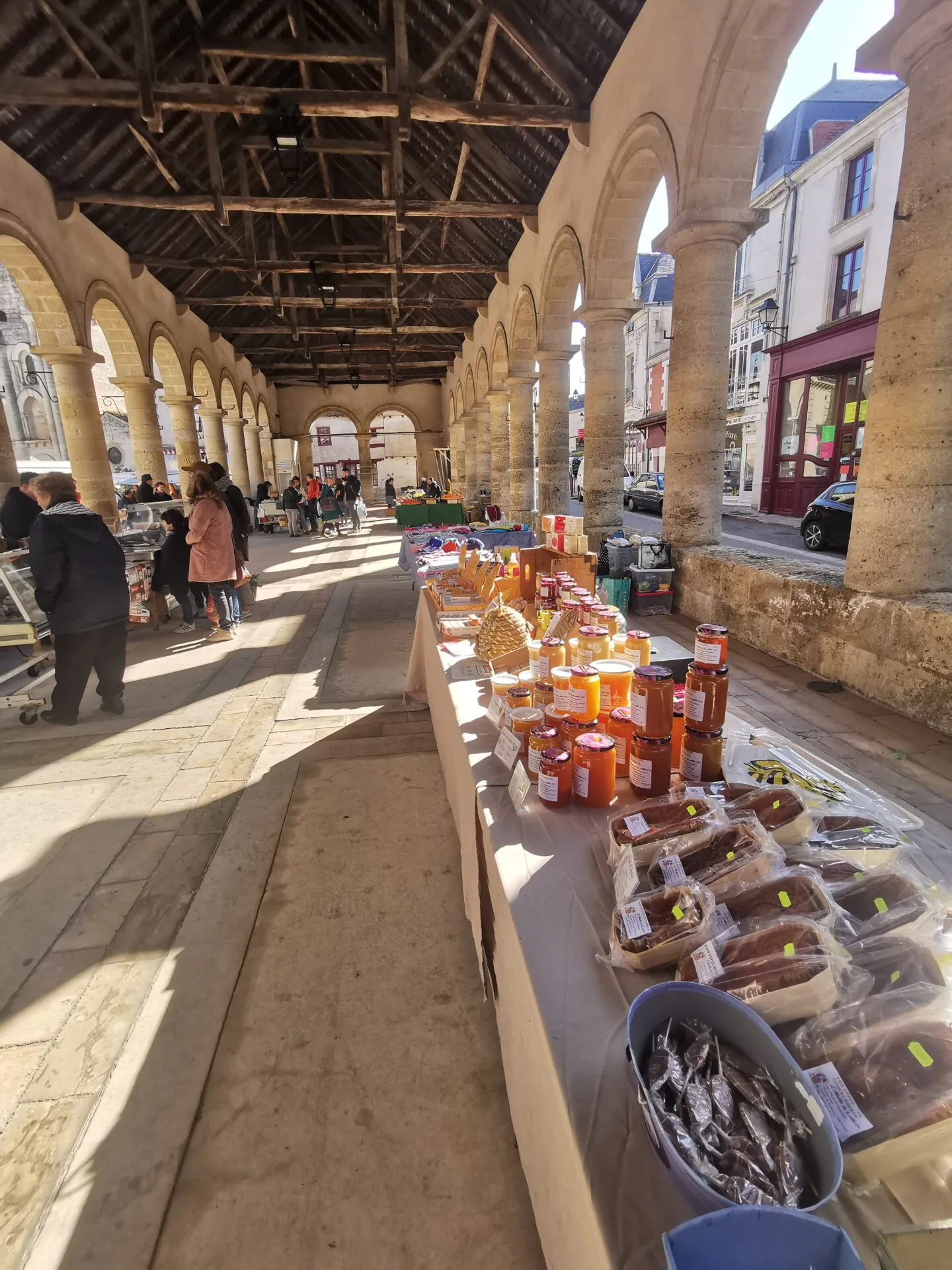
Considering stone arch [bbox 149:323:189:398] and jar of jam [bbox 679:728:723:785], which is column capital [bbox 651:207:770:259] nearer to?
jar of jam [bbox 679:728:723:785]

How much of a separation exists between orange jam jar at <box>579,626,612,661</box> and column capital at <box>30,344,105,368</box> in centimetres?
917

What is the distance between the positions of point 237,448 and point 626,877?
2018 cm

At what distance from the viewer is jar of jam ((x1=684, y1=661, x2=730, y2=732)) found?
1.68 m

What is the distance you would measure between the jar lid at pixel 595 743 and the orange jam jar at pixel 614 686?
0.27 m

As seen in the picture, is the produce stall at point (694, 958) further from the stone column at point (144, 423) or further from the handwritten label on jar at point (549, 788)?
the stone column at point (144, 423)

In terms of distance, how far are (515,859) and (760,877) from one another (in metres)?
0.56

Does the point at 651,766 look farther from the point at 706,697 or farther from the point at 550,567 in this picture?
the point at 550,567

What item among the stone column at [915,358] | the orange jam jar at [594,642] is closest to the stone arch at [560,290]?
the stone column at [915,358]

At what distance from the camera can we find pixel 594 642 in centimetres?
219

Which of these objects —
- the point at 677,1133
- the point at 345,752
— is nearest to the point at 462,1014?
the point at 677,1133

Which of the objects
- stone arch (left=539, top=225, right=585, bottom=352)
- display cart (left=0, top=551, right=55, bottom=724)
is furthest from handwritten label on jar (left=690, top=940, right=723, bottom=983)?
stone arch (left=539, top=225, right=585, bottom=352)

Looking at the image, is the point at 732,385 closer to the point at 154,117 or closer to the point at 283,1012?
the point at 154,117

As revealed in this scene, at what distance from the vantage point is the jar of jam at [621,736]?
73.0 inches

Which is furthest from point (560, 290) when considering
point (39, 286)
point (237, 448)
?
point (237, 448)
